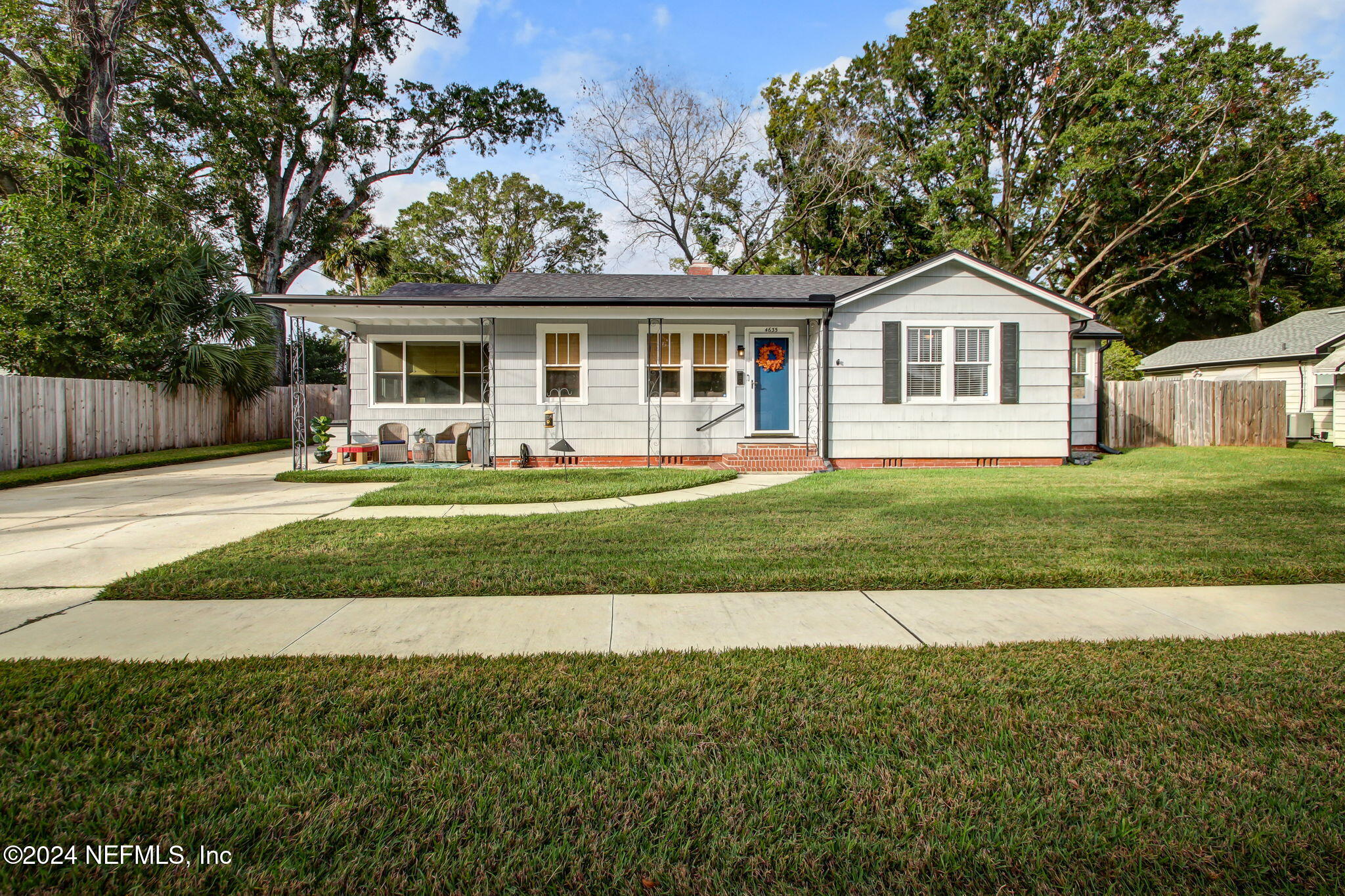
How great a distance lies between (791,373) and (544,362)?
4.64 metres

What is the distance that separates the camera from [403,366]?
13391 millimetres

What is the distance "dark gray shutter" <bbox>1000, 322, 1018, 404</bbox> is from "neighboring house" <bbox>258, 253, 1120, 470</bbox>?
25 millimetres

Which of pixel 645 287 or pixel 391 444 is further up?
pixel 645 287

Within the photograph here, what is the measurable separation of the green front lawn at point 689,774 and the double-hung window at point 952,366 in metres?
9.02

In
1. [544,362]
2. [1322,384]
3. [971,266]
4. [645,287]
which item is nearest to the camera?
[971,266]

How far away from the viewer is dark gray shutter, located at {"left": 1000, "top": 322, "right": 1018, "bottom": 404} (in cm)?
1141

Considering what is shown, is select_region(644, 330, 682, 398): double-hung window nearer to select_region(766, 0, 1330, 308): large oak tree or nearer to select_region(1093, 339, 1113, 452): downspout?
select_region(1093, 339, 1113, 452): downspout

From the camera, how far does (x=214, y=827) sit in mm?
1760

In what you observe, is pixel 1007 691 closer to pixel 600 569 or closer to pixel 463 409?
pixel 600 569

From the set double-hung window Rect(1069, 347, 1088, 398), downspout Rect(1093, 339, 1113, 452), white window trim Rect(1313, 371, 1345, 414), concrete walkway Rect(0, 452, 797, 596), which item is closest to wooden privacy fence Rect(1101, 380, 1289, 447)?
downspout Rect(1093, 339, 1113, 452)

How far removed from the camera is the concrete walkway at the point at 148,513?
4.55 metres

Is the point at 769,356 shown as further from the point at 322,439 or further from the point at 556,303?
the point at 322,439

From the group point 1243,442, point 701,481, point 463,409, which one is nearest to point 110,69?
point 463,409

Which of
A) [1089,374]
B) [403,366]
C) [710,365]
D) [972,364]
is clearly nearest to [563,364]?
[710,365]
